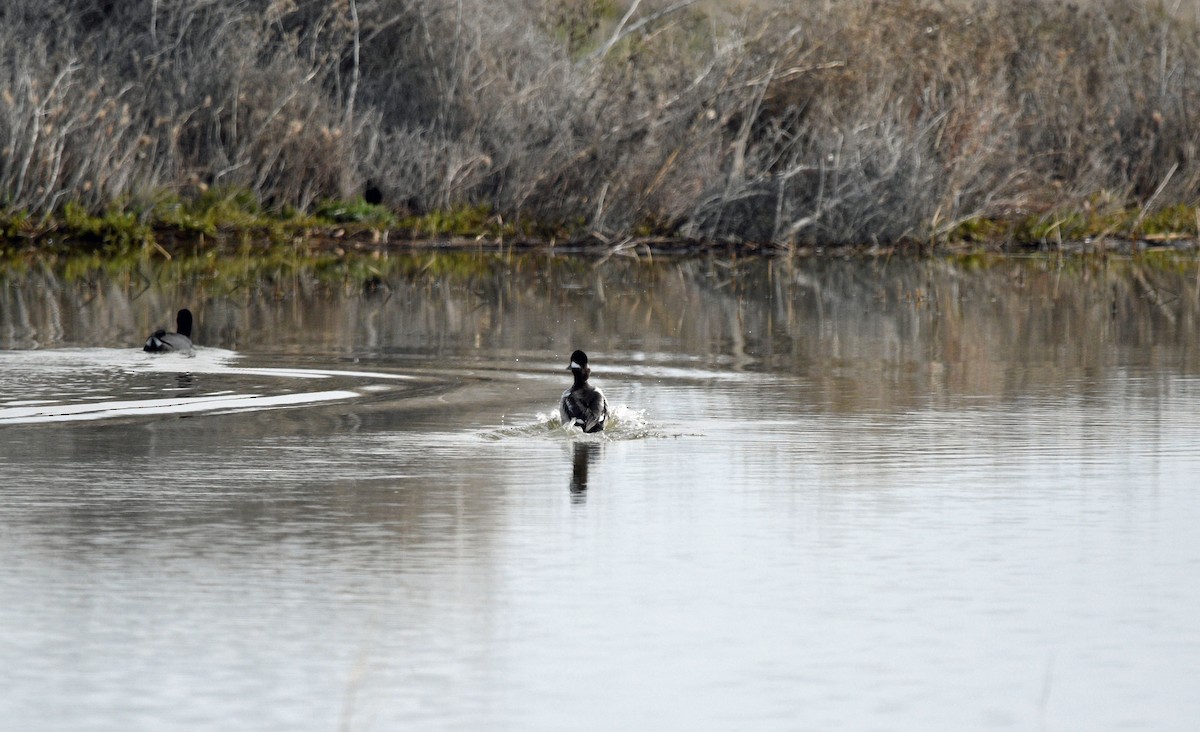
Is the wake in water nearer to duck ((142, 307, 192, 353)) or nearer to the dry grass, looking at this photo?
duck ((142, 307, 192, 353))

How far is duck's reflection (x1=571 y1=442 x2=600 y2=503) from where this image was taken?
371 inches

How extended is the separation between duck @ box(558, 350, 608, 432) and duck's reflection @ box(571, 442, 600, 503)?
0.14 meters

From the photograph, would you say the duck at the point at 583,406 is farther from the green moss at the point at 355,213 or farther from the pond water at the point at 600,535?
the green moss at the point at 355,213

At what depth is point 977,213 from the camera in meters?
30.6

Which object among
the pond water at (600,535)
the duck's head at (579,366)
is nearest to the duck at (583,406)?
the duck's head at (579,366)

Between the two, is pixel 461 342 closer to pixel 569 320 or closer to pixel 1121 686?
pixel 569 320

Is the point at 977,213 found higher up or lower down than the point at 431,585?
higher up

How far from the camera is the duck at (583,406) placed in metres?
11.3

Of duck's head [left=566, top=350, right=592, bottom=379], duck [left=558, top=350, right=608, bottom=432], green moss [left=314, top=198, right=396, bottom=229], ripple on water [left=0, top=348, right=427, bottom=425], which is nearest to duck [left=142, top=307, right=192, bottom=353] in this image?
ripple on water [left=0, top=348, right=427, bottom=425]

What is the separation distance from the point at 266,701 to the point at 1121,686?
2.30 meters

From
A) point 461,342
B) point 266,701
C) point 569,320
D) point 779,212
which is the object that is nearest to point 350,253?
point 779,212

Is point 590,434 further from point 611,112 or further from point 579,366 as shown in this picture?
point 611,112

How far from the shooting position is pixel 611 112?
32.5 m

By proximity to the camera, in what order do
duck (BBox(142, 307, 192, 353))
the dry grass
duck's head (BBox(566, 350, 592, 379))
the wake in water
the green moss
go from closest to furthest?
1. the wake in water
2. duck's head (BBox(566, 350, 592, 379))
3. duck (BBox(142, 307, 192, 353))
4. the dry grass
5. the green moss
